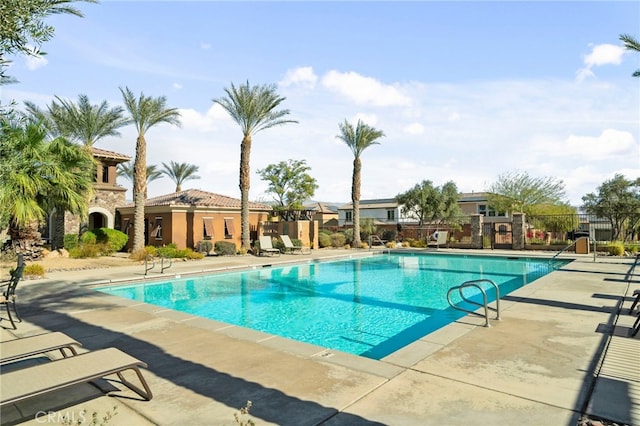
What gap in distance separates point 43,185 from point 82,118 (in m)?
9.54

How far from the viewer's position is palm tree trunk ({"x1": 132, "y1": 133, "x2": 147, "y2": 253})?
814 inches

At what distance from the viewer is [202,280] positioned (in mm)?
14211

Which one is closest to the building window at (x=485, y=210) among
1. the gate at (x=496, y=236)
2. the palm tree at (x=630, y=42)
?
the gate at (x=496, y=236)

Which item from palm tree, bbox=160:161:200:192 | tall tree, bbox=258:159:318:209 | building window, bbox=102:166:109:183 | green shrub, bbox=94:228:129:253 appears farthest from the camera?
palm tree, bbox=160:161:200:192

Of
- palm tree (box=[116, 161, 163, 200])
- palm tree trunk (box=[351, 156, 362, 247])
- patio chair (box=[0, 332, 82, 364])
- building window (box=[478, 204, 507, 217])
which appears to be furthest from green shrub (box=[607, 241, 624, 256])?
→ palm tree (box=[116, 161, 163, 200])

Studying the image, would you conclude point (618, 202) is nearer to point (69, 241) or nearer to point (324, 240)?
point (324, 240)

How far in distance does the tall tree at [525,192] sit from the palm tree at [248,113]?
24.0m

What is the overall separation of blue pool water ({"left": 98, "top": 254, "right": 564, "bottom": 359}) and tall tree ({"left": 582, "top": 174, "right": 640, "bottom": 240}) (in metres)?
15.3

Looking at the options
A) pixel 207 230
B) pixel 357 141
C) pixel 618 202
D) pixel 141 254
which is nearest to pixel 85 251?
pixel 141 254

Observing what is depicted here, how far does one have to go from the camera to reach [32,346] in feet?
13.6

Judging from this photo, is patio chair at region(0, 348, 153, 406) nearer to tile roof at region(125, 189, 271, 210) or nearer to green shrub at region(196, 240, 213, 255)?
green shrub at region(196, 240, 213, 255)

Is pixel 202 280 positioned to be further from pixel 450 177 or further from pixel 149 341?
pixel 450 177

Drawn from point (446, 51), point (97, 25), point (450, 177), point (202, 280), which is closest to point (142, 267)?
point (202, 280)

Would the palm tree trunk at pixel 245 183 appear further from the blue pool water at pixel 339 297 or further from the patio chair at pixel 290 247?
the blue pool water at pixel 339 297
